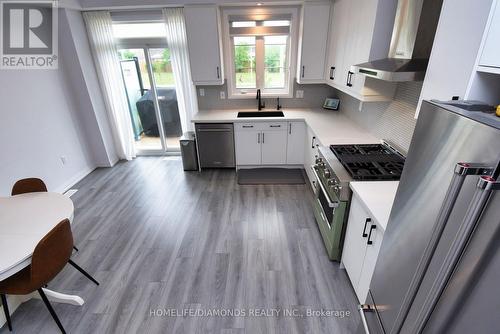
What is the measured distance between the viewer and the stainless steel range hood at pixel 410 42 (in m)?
1.58

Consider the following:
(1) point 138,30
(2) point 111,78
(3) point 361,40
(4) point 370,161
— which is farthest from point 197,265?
(1) point 138,30

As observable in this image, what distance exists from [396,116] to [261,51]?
8.07 ft

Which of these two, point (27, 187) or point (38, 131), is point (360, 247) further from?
point (38, 131)

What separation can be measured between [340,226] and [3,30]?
4.25 meters

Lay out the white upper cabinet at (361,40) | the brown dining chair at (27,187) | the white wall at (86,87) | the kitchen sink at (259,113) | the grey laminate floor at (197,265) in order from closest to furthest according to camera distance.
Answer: the grey laminate floor at (197,265) → the white upper cabinet at (361,40) → the brown dining chair at (27,187) → the white wall at (86,87) → the kitchen sink at (259,113)

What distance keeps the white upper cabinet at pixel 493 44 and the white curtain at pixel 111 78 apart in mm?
4437

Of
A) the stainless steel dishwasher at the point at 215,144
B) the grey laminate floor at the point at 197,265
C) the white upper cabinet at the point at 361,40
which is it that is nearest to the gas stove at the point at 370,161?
the white upper cabinet at the point at 361,40

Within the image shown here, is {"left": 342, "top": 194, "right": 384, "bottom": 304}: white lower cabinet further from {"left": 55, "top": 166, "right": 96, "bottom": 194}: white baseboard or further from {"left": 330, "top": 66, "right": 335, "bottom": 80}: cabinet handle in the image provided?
{"left": 55, "top": 166, "right": 96, "bottom": 194}: white baseboard

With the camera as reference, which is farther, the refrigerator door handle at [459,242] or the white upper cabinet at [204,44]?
the white upper cabinet at [204,44]

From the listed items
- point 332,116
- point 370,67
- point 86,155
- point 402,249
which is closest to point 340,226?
point 402,249

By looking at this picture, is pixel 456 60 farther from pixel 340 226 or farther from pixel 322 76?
pixel 322 76

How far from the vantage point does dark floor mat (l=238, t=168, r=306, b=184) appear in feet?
12.2

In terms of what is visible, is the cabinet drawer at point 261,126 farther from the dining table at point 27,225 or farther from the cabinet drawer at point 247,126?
the dining table at point 27,225

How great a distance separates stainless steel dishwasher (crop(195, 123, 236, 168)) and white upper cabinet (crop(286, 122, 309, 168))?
0.91 meters
